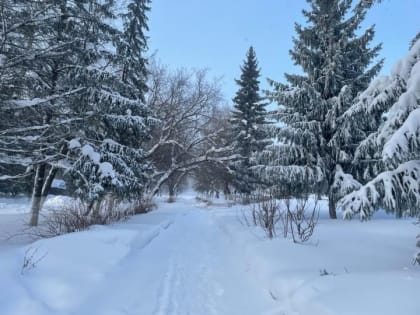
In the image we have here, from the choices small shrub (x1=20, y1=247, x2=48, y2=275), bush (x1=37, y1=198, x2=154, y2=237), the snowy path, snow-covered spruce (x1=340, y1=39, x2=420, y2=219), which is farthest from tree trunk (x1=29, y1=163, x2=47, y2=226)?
snow-covered spruce (x1=340, y1=39, x2=420, y2=219)

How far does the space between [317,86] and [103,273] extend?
1141 centimetres

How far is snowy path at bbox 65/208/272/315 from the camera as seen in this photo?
12.4ft

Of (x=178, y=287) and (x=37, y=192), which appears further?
(x=37, y=192)

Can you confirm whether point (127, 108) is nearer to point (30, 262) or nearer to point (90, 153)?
point (90, 153)

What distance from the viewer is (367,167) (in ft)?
38.0

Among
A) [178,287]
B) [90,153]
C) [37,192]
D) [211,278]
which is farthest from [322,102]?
[37,192]

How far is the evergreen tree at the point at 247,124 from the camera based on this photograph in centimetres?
2534

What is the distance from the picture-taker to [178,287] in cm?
458

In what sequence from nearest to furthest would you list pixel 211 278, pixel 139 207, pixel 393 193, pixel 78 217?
pixel 393 193
pixel 211 278
pixel 78 217
pixel 139 207

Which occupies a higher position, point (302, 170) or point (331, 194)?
point (302, 170)

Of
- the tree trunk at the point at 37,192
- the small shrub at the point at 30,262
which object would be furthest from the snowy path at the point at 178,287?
the tree trunk at the point at 37,192

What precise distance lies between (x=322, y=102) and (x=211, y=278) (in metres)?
9.59

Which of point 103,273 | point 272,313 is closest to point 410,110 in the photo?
point 272,313

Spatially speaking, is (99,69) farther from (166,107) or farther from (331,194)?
(166,107)
